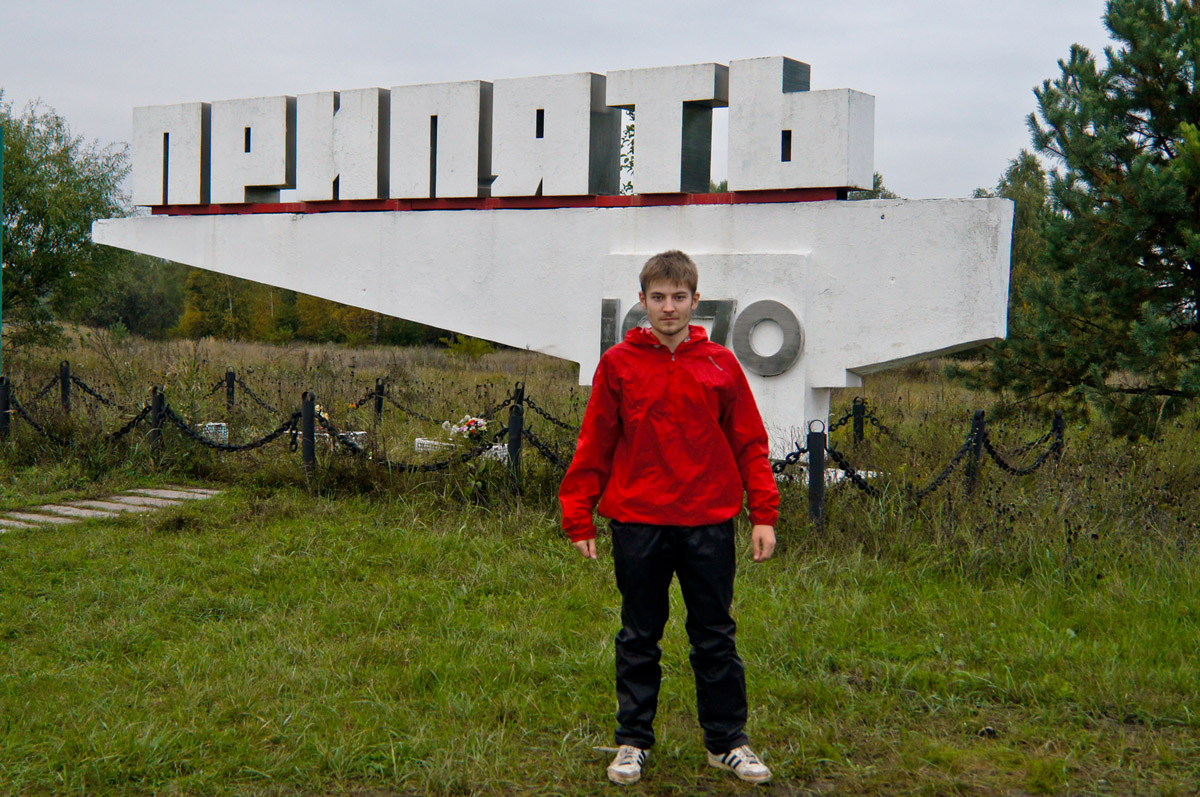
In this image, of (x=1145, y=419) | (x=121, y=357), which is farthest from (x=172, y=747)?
(x=121, y=357)

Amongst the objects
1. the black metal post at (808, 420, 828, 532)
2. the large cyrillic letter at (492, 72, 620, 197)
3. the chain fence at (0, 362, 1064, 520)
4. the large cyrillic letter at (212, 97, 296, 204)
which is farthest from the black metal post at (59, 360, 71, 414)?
the black metal post at (808, 420, 828, 532)

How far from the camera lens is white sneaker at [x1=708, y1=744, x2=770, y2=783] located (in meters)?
3.14

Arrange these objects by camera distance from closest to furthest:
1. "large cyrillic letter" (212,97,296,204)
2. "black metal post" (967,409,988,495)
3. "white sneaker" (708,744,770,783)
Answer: "white sneaker" (708,744,770,783), "black metal post" (967,409,988,495), "large cyrillic letter" (212,97,296,204)

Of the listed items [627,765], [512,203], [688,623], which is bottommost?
[627,765]

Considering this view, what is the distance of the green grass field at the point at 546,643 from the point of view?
3283 mm

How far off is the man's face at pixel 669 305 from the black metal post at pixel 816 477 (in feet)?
9.62

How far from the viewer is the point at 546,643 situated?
441 centimetres

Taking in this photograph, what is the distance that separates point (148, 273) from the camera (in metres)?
52.4

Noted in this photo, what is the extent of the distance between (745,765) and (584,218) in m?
5.69

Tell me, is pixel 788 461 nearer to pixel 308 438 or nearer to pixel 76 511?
pixel 308 438

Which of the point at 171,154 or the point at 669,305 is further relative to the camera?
the point at 171,154

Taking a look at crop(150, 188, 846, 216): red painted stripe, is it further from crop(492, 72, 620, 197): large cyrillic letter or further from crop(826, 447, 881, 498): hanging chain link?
crop(826, 447, 881, 498): hanging chain link

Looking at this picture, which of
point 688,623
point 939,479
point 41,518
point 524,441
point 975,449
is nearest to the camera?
point 688,623

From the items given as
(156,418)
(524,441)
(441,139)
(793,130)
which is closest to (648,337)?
(793,130)
